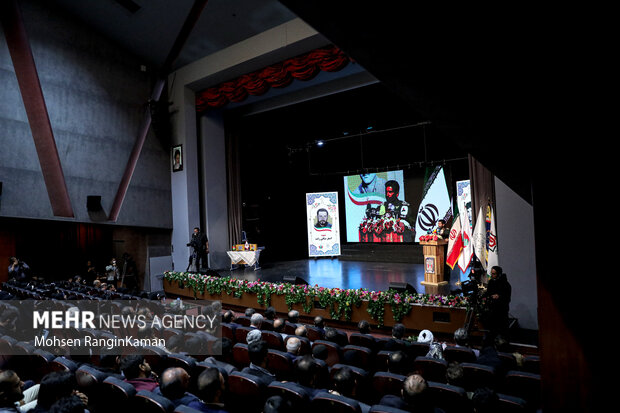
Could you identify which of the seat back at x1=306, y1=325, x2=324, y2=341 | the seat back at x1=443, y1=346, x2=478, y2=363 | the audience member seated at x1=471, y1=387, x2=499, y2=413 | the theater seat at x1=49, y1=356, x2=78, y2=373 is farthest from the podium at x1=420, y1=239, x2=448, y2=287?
the theater seat at x1=49, y1=356, x2=78, y2=373

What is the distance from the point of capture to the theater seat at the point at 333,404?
6.29ft

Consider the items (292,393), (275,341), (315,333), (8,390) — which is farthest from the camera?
(315,333)

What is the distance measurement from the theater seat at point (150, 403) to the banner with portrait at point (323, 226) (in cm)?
1263

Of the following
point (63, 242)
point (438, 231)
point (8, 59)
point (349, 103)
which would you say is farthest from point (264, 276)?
point (8, 59)

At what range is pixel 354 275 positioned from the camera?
9.91 meters

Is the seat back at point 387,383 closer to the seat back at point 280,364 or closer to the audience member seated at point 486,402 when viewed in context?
the audience member seated at point 486,402

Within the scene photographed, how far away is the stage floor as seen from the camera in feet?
26.7

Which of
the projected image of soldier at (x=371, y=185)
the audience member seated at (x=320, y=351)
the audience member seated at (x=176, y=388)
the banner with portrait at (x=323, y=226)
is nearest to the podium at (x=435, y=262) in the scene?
the audience member seated at (x=320, y=351)

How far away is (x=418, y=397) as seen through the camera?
1916 mm

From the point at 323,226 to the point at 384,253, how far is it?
268 cm

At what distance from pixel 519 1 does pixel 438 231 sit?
8258mm

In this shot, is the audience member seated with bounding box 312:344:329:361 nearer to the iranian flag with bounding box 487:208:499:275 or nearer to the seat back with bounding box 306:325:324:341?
the seat back with bounding box 306:325:324:341

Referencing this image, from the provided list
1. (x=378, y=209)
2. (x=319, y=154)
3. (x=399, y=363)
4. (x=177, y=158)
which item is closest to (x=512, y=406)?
(x=399, y=363)

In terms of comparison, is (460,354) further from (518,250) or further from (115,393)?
(518,250)
